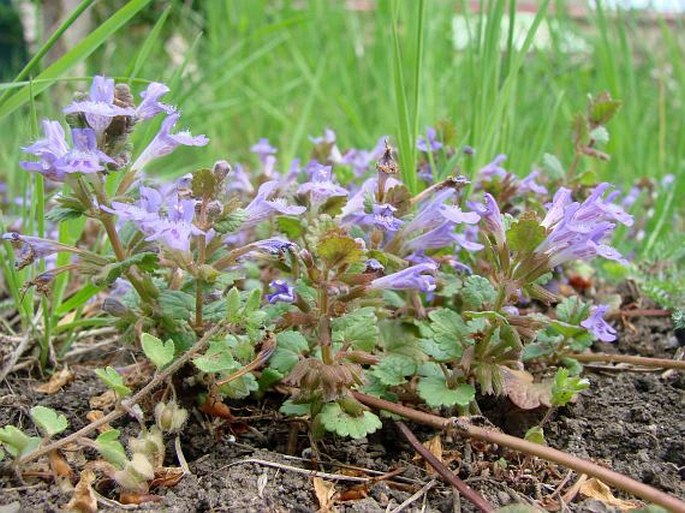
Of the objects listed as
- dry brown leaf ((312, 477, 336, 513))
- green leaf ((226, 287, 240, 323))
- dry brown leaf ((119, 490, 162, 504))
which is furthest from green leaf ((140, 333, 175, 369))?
dry brown leaf ((312, 477, 336, 513))

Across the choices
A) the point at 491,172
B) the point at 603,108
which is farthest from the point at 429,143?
the point at 603,108

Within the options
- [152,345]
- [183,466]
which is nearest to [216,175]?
[152,345]

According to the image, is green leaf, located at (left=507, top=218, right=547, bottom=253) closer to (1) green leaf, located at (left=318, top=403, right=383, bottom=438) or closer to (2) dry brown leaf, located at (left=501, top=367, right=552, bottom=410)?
(2) dry brown leaf, located at (left=501, top=367, right=552, bottom=410)

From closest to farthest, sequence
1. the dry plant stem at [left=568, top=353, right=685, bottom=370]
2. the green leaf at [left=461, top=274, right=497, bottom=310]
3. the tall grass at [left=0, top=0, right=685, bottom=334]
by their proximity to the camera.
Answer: the green leaf at [left=461, top=274, right=497, bottom=310]
the dry plant stem at [left=568, top=353, right=685, bottom=370]
the tall grass at [left=0, top=0, right=685, bottom=334]

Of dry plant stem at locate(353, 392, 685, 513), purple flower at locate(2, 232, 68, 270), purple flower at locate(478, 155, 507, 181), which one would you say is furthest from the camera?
purple flower at locate(478, 155, 507, 181)

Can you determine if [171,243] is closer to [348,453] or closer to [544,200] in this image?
[348,453]

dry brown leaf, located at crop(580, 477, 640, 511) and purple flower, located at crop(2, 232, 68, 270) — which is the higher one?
purple flower, located at crop(2, 232, 68, 270)

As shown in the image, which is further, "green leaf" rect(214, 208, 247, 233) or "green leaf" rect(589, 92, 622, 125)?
"green leaf" rect(589, 92, 622, 125)
